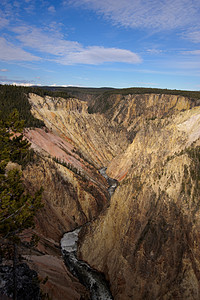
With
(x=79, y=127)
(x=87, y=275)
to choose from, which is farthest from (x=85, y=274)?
(x=79, y=127)

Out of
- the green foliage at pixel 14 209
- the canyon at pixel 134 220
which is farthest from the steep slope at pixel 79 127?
the green foliage at pixel 14 209

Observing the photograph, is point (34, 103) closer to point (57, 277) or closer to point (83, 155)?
point (83, 155)

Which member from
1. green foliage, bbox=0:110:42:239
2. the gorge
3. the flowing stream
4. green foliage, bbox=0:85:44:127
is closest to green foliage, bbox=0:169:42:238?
green foliage, bbox=0:110:42:239

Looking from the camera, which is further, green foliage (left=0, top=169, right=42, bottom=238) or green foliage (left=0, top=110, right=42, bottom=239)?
green foliage (left=0, top=110, right=42, bottom=239)

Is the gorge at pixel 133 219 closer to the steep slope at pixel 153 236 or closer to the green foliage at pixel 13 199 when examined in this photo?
the steep slope at pixel 153 236

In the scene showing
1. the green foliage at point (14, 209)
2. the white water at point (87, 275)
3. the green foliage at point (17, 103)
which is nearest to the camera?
the green foliage at point (14, 209)

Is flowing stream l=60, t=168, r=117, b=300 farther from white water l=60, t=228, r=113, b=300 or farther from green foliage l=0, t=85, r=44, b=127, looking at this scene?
green foliage l=0, t=85, r=44, b=127

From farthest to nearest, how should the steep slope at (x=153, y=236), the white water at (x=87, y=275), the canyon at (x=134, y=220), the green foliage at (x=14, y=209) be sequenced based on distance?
the white water at (x=87, y=275) → the canyon at (x=134, y=220) → the steep slope at (x=153, y=236) → the green foliage at (x=14, y=209)

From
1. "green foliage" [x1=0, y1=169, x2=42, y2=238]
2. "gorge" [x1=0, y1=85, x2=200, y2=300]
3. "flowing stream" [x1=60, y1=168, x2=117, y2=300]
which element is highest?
"green foliage" [x1=0, y1=169, x2=42, y2=238]

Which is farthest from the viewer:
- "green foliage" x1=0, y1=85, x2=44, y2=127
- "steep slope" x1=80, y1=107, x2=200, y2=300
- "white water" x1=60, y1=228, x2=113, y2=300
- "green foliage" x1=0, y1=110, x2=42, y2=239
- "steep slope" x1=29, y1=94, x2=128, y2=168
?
"steep slope" x1=29, y1=94, x2=128, y2=168
